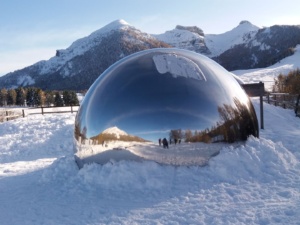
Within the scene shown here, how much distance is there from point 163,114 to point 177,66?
1282 millimetres

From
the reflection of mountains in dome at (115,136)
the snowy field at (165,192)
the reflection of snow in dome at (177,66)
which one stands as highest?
the reflection of snow in dome at (177,66)

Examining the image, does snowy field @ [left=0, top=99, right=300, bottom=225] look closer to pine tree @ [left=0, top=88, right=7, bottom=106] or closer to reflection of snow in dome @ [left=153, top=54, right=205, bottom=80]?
reflection of snow in dome @ [left=153, top=54, right=205, bottom=80]

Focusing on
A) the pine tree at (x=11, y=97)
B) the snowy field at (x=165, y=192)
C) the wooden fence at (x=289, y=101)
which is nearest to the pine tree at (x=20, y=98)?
the pine tree at (x=11, y=97)

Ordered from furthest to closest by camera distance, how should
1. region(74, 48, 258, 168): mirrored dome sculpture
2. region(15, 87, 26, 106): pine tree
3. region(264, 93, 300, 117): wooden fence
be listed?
region(15, 87, 26, 106): pine tree, region(264, 93, 300, 117): wooden fence, region(74, 48, 258, 168): mirrored dome sculpture

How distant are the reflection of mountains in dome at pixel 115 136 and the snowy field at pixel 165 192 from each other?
0.53m

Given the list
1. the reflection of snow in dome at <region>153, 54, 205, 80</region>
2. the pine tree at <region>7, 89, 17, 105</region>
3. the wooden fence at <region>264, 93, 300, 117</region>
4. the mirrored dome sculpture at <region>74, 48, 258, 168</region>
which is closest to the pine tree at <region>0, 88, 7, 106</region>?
the pine tree at <region>7, 89, 17, 105</region>

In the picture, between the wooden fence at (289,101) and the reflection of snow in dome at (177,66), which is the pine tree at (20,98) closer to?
the wooden fence at (289,101)

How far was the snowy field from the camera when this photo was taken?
5285 mm

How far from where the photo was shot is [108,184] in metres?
6.69

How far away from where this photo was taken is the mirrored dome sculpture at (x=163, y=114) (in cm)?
646

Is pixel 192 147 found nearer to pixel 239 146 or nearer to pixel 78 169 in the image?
pixel 239 146

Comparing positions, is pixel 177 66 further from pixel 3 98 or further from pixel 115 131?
pixel 3 98

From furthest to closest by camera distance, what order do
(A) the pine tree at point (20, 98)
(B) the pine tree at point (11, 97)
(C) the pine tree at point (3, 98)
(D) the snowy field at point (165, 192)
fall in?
(C) the pine tree at point (3, 98), (B) the pine tree at point (11, 97), (A) the pine tree at point (20, 98), (D) the snowy field at point (165, 192)

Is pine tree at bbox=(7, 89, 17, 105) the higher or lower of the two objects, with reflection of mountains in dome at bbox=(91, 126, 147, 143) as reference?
higher
